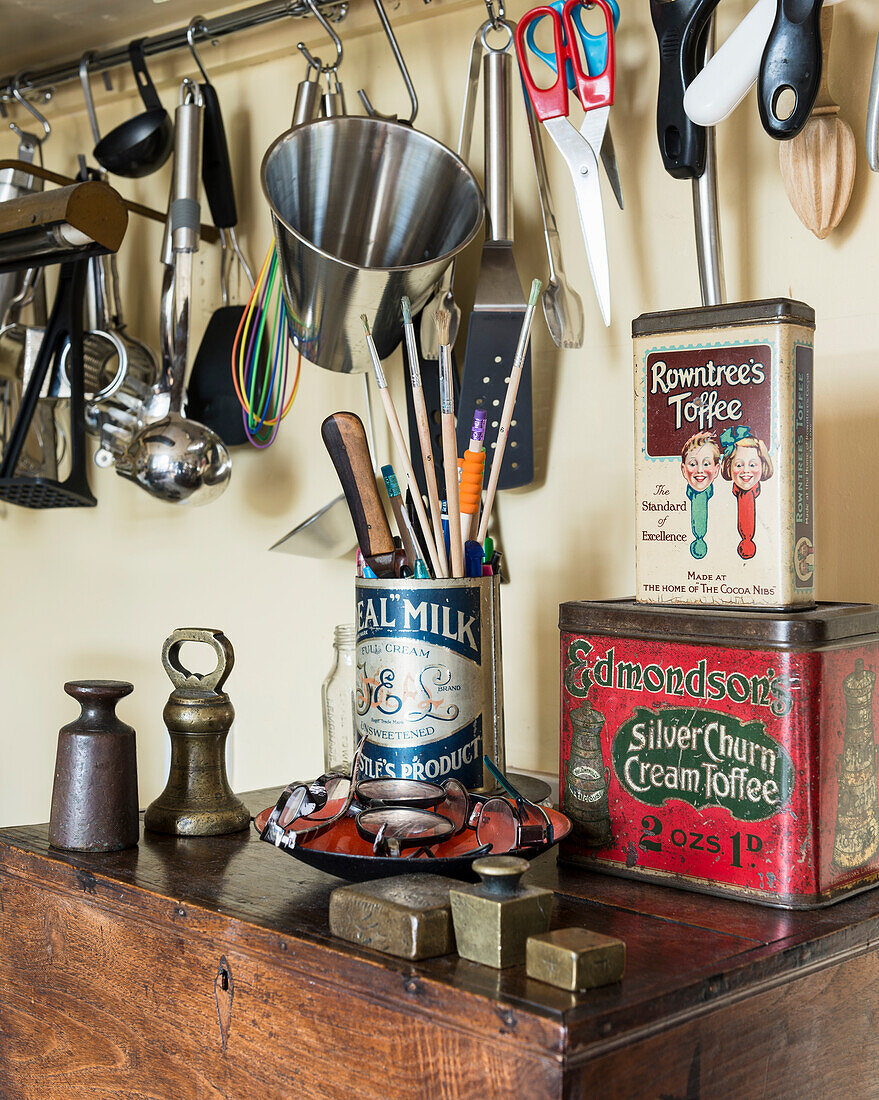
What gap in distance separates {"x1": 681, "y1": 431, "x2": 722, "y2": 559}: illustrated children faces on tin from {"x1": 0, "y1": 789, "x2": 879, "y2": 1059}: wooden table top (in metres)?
0.22

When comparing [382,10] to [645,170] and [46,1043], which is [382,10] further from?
[46,1043]

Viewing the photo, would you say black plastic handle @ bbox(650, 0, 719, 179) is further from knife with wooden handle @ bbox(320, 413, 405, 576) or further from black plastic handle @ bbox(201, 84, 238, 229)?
black plastic handle @ bbox(201, 84, 238, 229)

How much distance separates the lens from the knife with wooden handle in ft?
2.71

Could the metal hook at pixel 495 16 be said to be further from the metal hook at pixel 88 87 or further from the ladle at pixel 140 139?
the metal hook at pixel 88 87

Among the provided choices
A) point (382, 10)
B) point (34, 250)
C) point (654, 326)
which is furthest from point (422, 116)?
point (654, 326)

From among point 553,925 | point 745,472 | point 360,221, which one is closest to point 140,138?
point 360,221

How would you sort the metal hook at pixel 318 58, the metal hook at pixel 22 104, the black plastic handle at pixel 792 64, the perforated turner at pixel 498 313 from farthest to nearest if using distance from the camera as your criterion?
the metal hook at pixel 22 104, the metal hook at pixel 318 58, the perforated turner at pixel 498 313, the black plastic handle at pixel 792 64

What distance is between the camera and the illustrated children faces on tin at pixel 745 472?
2.26ft

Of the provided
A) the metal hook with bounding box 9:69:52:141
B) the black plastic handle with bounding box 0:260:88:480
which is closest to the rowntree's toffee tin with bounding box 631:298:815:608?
the black plastic handle with bounding box 0:260:88:480

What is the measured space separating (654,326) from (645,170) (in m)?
0.31

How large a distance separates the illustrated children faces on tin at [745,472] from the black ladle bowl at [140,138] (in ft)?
2.66

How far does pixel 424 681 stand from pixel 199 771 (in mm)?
201

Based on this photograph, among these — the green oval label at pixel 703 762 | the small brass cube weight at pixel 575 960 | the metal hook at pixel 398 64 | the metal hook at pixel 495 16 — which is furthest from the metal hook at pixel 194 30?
the small brass cube weight at pixel 575 960

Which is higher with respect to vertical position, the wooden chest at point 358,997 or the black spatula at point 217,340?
the black spatula at point 217,340
